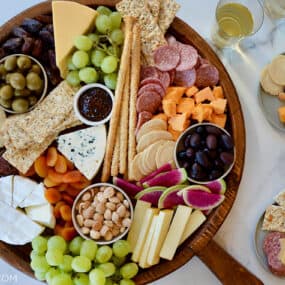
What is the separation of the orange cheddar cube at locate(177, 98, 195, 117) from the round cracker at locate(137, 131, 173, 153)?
7 cm

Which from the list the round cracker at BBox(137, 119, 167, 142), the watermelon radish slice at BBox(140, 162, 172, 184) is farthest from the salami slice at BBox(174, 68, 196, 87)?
the watermelon radish slice at BBox(140, 162, 172, 184)

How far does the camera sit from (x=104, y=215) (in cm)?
140

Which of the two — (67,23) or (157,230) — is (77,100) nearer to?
(67,23)

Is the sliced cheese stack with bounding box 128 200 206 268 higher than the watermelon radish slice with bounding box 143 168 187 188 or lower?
lower

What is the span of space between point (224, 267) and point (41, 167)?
1.80ft

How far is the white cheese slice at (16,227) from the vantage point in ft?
4.69

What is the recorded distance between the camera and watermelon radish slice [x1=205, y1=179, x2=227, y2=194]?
55.6 inches

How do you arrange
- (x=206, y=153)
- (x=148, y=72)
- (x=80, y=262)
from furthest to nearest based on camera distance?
(x=148, y=72) → (x=206, y=153) → (x=80, y=262)

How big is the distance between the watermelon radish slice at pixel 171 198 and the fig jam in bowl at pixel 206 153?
0.15 ft

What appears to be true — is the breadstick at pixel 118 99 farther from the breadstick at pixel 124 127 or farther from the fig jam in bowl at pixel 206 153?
the fig jam in bowl at pixel 206 153

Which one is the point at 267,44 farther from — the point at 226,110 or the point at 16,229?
the point at 16,229

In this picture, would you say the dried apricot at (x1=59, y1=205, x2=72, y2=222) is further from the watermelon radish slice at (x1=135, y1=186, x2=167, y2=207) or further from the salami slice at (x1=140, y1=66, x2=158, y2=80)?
the salami slice at (x1=140, y1=66, x2=158, y2=80)

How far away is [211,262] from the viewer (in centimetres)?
146

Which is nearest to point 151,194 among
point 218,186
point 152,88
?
point 218,186
